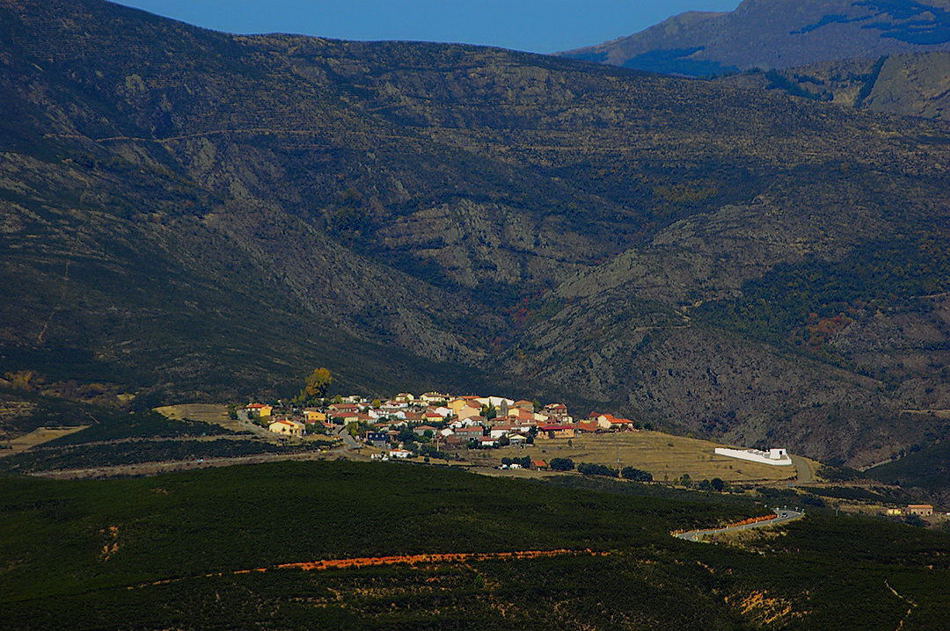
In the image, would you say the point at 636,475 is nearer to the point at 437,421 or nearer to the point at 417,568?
the point at 437,421

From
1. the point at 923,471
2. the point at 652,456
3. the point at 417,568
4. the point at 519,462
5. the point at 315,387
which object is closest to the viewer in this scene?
the point at 417,568

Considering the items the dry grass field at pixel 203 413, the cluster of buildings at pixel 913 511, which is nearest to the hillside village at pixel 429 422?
the dry grass field at pixel 203 413

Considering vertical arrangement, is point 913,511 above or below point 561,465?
below

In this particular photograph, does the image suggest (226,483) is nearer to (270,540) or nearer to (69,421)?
(270,540)

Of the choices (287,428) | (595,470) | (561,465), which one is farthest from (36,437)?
(595,470)

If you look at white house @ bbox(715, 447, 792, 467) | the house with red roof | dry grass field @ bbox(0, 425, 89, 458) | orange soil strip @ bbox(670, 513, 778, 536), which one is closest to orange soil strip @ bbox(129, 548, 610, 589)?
orange soil strip @ bbox(670, 513, 778, 536)
